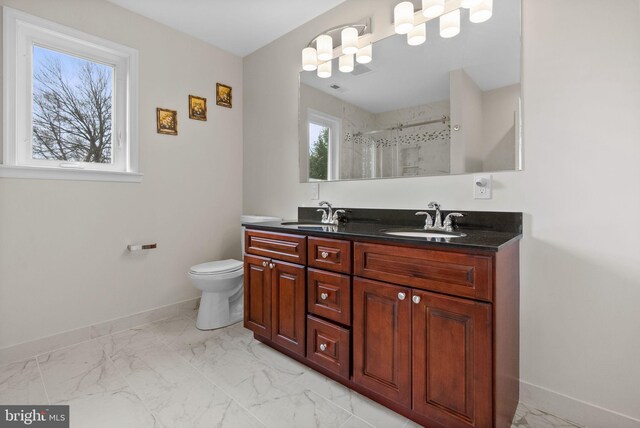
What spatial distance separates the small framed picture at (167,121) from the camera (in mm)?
2414

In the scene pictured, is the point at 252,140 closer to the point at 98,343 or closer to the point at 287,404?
the point at 98,343

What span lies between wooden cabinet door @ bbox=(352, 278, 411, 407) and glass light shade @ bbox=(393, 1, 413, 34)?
4.70 ft

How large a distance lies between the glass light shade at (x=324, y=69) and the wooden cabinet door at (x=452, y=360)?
1.70 meters

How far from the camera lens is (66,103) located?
207 cm

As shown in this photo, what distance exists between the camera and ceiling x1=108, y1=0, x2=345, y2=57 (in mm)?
2151

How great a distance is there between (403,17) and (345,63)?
50 cm

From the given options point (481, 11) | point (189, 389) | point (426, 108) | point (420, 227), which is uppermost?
point (481, 11)

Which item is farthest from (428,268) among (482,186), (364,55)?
(364,55)

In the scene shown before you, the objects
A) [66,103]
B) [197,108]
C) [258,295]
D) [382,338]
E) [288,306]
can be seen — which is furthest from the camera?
[197,108]

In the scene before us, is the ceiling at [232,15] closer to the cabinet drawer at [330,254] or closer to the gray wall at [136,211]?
the gray wall at [136,211]

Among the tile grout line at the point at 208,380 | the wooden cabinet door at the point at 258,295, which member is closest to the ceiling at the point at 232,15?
the wooden cabinet door at the point at 258,295

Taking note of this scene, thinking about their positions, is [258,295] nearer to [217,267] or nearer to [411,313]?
[217,267]

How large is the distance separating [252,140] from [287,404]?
7.25ft

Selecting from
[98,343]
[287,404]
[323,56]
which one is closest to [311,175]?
[323,56]
